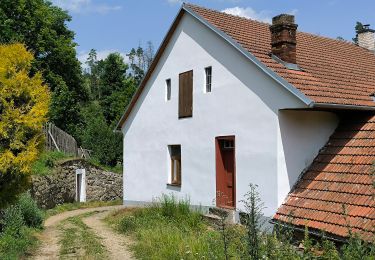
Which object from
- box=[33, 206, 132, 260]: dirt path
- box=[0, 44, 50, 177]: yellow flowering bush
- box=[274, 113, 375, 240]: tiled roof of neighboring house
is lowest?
box=[33, 206, 132, 260]: dirt path

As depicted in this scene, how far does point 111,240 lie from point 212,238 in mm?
3746

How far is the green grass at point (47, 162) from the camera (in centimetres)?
2073

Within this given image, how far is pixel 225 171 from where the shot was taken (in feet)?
46.6

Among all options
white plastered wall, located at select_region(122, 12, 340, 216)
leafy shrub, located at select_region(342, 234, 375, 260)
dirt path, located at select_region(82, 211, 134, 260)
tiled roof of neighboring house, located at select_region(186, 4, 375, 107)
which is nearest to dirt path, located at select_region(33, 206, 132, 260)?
dirt path, located at select_region(82, 211, 134, 260)

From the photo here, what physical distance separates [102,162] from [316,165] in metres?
21.6

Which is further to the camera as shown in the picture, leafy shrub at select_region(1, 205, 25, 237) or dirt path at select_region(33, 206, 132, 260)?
leafy shrub at select_region(1, 205, 25, 237)

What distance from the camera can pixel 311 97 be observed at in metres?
11.1

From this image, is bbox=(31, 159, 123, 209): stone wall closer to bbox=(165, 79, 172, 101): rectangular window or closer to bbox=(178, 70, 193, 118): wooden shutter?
bbox=(165, 79, 172, 101): rectangular window

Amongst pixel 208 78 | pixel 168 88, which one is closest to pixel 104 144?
pixel 168 88

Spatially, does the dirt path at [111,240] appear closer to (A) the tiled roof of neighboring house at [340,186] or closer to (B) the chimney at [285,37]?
(A) the tiled roof of neighboring house at [340,186]

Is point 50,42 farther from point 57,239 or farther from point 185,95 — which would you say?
point 57,239

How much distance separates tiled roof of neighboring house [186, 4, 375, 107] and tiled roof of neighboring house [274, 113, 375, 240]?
1.04m

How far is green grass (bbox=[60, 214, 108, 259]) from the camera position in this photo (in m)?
10.4

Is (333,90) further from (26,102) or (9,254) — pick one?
(9,254)
